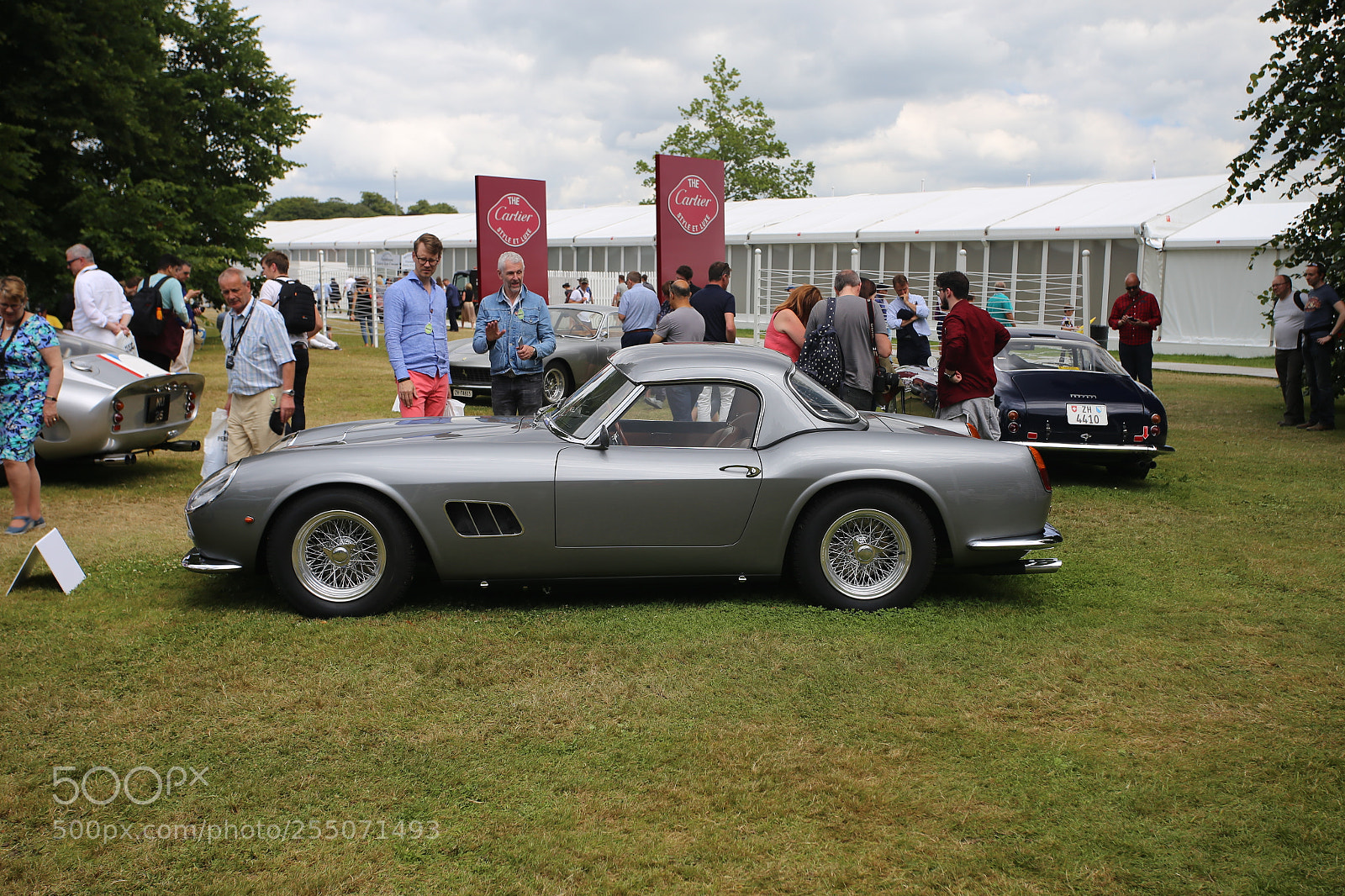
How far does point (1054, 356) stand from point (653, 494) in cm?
582

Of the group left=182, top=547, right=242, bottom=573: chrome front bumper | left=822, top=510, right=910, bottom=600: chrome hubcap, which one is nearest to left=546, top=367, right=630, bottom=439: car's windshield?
left=822, top=510, right=910, bottom=600: chrome hubcap

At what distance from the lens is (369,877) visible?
284 cm

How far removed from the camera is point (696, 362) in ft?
17.5

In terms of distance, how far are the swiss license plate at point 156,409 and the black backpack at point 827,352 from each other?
5.29 meters

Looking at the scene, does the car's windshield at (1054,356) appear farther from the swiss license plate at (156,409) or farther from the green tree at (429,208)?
the green tree at (429,208)

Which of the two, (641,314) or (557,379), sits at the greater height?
(641,314)

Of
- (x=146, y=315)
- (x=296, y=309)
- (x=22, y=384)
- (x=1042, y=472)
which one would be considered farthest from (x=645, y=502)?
(x=146, y=315)

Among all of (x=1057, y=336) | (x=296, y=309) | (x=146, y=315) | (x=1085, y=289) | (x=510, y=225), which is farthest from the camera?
(x=1085, y=289)

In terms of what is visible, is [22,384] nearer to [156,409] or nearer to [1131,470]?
[156,409]

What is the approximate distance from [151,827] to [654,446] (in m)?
2.80

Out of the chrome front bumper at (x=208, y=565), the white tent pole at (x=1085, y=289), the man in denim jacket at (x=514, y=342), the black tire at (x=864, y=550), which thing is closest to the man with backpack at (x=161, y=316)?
the man in denim jacket at (x=514, y=342)

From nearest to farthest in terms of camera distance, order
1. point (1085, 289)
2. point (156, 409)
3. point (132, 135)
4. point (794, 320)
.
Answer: point (794, 320) → point (156, 409) → point (132, 135) → point (1085, 289)

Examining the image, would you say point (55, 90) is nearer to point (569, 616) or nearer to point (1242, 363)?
point (569, 616)

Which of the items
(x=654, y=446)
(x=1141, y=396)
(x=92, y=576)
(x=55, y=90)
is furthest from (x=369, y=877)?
(x=55, y=90)
